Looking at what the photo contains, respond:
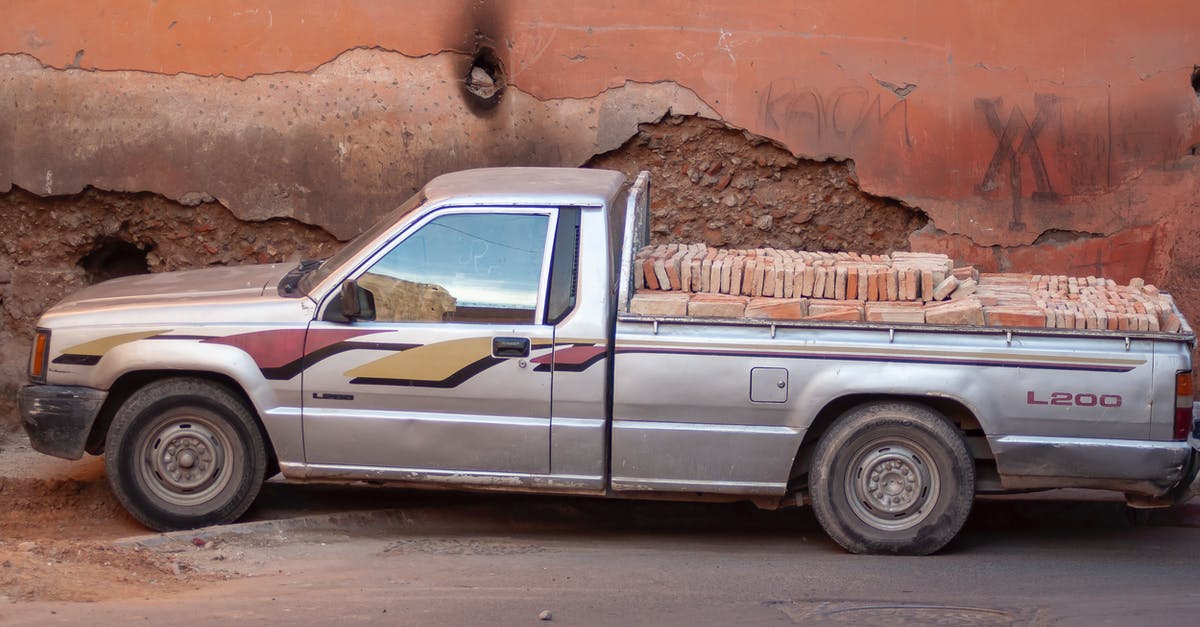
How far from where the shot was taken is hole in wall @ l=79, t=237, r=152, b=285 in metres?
9.79

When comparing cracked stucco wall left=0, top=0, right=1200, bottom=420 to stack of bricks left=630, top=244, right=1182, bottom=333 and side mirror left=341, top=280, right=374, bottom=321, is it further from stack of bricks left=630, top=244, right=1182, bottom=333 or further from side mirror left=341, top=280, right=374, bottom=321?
side mirror left=341, top=280, right=374, bottom=321

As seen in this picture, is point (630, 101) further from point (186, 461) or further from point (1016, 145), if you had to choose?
point (186, 461)

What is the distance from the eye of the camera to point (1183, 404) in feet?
19.2

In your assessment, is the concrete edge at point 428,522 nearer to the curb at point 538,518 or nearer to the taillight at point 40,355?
the curb at point 538,518

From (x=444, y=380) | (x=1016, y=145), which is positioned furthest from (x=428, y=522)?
(x=1016, y=145)

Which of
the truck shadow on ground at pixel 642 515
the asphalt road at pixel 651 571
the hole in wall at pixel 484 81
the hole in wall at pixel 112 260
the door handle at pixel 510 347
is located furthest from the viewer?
the hole in wall at pixel 112 260

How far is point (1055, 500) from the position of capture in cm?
721

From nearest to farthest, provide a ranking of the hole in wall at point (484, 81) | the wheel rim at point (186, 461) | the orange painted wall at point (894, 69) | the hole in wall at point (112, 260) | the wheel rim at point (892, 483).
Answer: the wheel rim at point (892, 483)
the wheel rim at point (186, 461)
the orange painted wall at point (894, 69)
the hole in wall at point (484, 81)
the hole in wall at point (112, 260)

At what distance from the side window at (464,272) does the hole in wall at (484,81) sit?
3.45 m

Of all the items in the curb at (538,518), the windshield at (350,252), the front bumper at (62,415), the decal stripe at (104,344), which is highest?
the windshield at (350,252)

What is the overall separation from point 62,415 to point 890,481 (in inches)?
161

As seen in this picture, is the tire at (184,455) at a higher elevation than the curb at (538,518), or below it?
higher

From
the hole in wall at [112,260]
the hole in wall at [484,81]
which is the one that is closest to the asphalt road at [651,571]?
the hole in wall at [484,81]

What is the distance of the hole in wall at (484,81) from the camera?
943 cm
